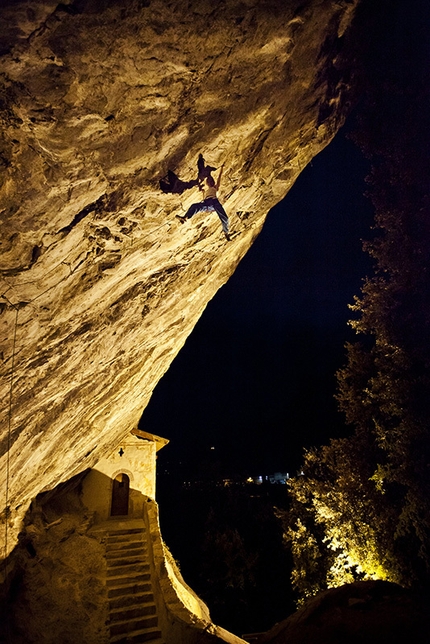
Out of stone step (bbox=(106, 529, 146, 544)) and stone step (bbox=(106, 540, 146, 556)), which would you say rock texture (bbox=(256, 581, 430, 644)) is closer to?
stone step (bbox=(106, 540, 146, 556))

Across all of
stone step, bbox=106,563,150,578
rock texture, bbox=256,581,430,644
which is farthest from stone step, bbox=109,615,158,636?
rock texture, bbox=256,581,430,644

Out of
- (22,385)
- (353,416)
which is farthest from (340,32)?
(353,416)

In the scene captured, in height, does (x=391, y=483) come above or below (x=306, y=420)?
below

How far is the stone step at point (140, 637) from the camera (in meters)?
8.00

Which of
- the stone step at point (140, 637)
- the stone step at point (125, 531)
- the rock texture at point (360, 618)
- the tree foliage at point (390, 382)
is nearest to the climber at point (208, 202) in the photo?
the rock texture at point (360, 618)

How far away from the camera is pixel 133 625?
842cm

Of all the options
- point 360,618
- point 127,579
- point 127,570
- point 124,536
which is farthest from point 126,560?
point 360,618

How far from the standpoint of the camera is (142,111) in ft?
12.8

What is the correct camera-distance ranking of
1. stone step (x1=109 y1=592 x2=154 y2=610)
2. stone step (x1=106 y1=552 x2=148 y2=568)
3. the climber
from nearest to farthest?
the climber < stone step (x1=109 y1=592 x2=154 y2=610) < stone step (x1=106 y1=552 x2=148 y2=568)

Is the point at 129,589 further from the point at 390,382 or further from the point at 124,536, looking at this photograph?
the point at 390,382

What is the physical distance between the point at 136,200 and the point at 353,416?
467 inches

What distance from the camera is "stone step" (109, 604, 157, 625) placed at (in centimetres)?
848

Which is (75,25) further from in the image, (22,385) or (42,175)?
(22,385)

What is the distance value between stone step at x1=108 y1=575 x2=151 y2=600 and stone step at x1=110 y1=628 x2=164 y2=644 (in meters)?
0.96
